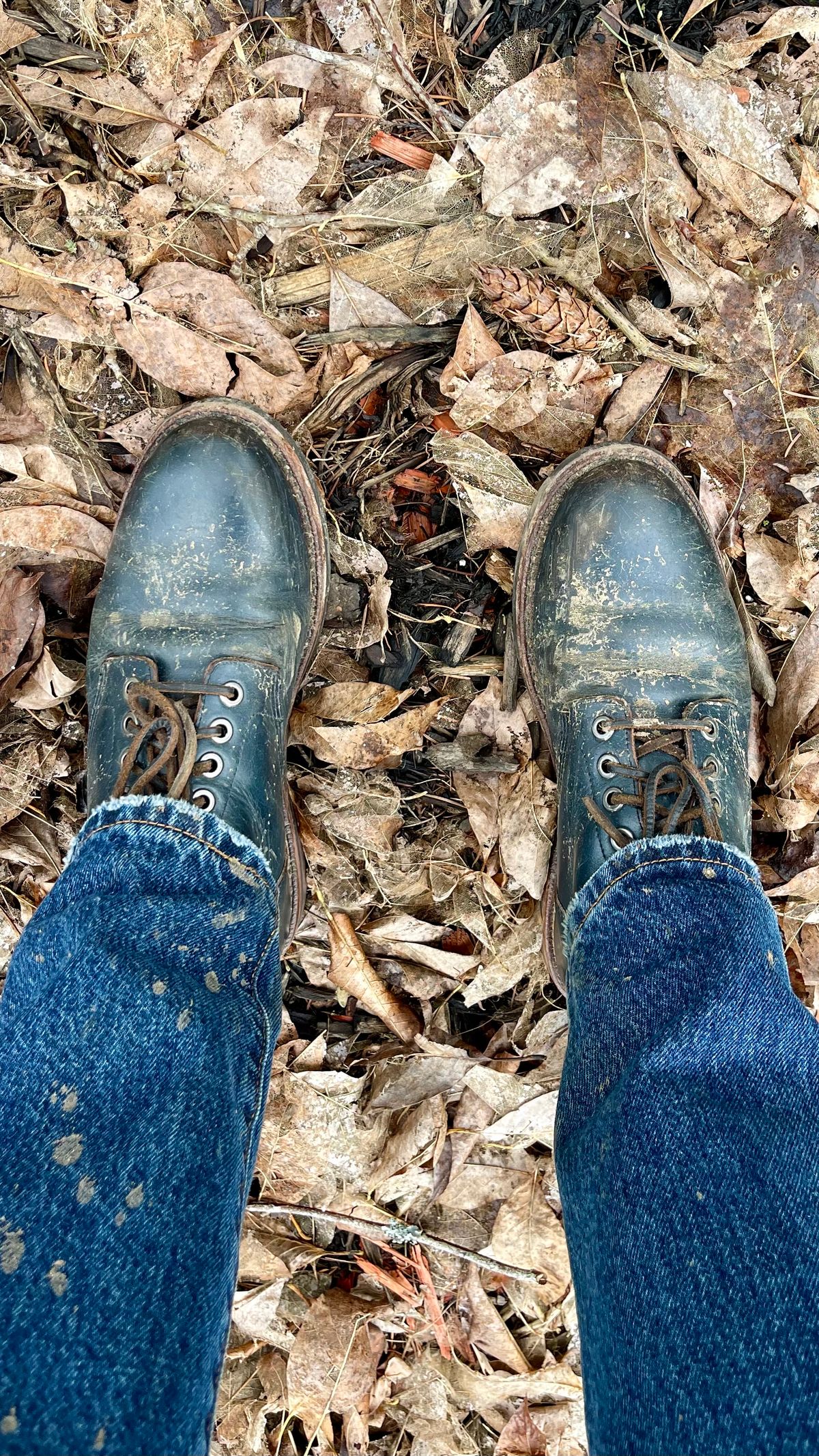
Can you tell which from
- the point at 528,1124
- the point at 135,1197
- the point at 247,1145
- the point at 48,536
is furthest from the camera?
the point at 528,1124

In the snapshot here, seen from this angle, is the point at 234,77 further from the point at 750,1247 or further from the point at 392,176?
the point at 750,1247

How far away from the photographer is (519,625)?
2.01 m

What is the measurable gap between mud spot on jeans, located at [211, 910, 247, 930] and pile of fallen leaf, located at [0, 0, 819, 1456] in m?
0.54

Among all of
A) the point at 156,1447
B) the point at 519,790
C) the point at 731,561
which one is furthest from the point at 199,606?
the point at 156,1447

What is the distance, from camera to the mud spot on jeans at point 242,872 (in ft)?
5.20

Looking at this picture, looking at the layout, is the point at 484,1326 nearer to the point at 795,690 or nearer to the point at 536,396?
the point at 795,690

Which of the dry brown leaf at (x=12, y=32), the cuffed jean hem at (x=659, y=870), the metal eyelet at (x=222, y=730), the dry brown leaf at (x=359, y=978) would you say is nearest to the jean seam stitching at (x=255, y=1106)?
the metal eyelet at (x=222, y=730)

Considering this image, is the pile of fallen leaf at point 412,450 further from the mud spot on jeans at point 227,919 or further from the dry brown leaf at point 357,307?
the mud spot on jeans at point 227,919

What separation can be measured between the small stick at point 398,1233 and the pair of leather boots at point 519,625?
0.70 meters

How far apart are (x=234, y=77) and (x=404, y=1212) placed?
240cm

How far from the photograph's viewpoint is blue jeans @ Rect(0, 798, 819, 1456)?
3.48 ft

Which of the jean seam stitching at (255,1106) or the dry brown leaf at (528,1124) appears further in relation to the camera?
the dry brown leaf at (528,1124)

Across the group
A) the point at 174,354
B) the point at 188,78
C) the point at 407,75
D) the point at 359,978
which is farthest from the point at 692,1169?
the point at 188,78

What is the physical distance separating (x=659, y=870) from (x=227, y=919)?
730 millimetres
